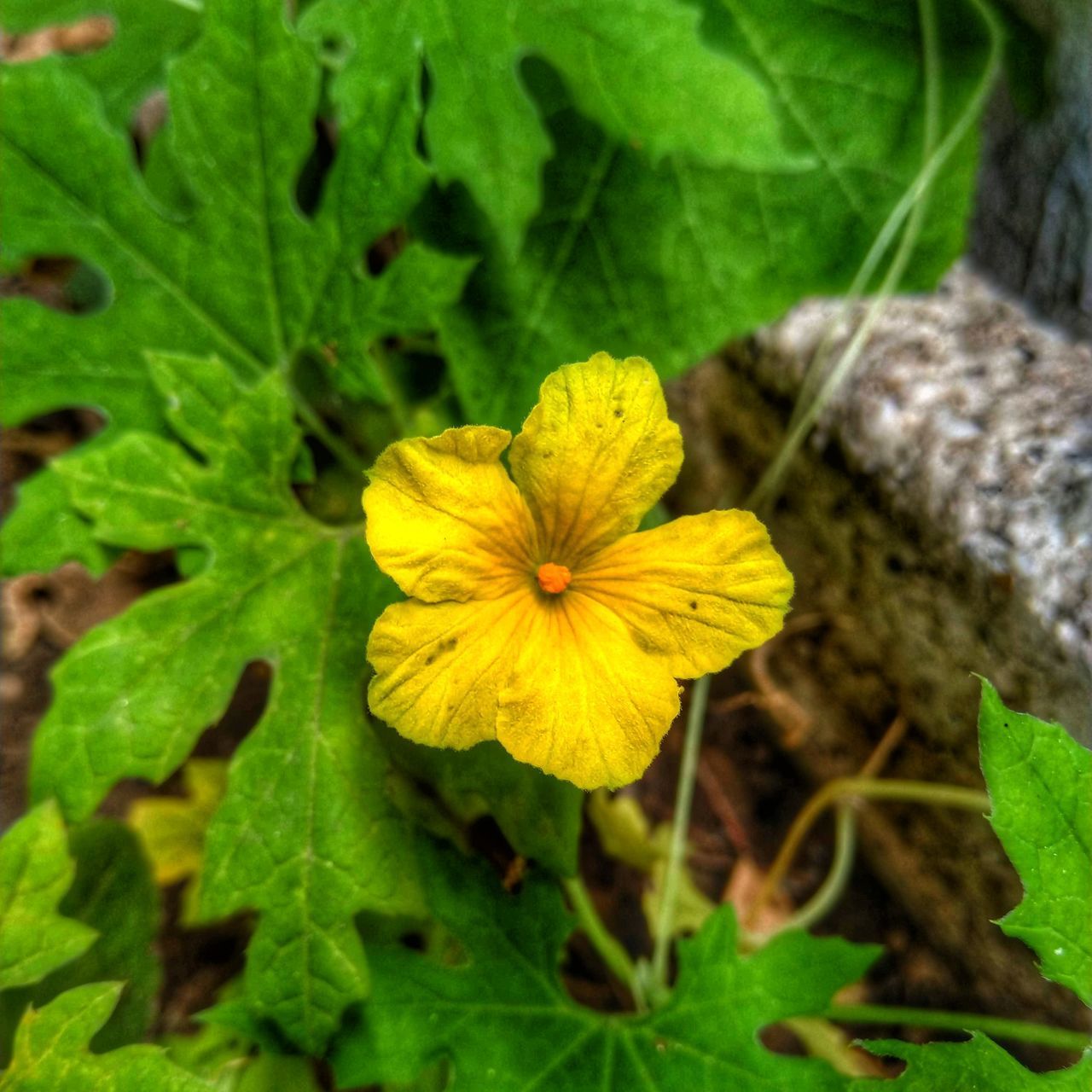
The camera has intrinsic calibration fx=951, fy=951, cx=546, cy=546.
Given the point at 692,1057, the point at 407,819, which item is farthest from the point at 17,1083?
the point at 692,1057

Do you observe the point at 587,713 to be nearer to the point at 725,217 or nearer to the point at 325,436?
the point at 325,436

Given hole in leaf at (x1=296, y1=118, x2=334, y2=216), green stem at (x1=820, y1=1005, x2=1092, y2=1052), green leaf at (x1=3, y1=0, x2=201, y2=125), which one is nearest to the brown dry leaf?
green leaf at (x1=3, y1=0, x2=201, y2=125)

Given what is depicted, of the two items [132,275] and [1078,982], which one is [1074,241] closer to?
[1078,982]

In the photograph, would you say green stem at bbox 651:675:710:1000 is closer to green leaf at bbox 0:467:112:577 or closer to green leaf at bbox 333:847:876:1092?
green leaf at bbox 333:847:876:1092

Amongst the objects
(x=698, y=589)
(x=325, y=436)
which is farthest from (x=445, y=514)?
(x=325, y=436)

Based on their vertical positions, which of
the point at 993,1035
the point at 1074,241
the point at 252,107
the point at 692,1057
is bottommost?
the point at 993,1035

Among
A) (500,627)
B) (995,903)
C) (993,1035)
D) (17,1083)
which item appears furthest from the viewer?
(995,903)
